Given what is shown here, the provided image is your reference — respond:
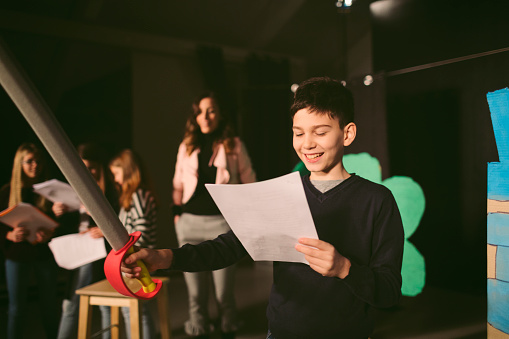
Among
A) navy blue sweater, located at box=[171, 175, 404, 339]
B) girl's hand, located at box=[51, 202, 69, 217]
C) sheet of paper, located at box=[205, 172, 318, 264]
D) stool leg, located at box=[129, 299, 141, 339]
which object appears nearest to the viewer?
sheet of paper, located at box=[205, 172, 318, 264]

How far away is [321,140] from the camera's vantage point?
860 millimetres

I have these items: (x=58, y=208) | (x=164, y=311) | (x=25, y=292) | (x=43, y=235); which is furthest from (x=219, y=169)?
(x=25, y=292)

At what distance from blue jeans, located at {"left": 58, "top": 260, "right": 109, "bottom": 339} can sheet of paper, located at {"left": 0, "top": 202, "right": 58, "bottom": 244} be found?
0.94 feet

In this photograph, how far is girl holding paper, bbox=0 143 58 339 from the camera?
2.00m

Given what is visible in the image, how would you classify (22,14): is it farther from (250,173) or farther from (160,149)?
(250,173)

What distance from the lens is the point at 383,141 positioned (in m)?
2.36

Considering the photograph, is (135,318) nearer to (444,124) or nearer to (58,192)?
(58,192)

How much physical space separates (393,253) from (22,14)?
346cm

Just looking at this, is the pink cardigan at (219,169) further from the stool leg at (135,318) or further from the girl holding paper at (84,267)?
the stool leg at (135,318)

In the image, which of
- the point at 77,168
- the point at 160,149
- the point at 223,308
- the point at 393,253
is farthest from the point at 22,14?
the point at 393,253

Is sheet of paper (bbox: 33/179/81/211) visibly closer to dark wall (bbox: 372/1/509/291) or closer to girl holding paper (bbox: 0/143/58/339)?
girl holding paper (bbox: 0/143/58/339)

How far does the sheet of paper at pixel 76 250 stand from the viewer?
6.22 feet

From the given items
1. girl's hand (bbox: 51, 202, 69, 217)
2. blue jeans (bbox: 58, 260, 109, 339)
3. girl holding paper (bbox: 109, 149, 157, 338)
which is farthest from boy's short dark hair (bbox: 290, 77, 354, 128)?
girl's hand (bbox: 51, 202, 69, 217)

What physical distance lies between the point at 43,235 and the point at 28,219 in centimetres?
12
